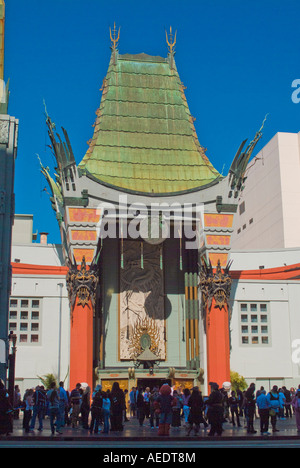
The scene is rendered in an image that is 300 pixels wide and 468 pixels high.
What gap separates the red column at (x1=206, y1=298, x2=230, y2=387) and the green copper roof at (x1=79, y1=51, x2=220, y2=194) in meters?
8.30

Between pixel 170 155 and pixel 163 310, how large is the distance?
33.5ft

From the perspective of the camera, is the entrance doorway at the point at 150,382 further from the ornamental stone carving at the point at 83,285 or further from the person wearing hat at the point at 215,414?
the person wearing hat at the point at 215,414

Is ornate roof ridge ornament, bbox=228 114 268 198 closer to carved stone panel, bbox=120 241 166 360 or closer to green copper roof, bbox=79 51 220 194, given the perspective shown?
green copper roof, bbox=79 51 220 194

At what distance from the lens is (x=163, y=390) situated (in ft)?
67.9

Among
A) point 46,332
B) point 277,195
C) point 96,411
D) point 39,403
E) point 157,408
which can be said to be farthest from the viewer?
point 277,195

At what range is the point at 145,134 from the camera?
4634 cm

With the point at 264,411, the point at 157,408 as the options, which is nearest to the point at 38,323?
the point at 157,408

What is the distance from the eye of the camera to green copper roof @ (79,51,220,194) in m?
44.7

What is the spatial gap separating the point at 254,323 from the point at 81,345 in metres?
11.6

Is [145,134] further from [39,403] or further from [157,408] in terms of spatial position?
[39,403]

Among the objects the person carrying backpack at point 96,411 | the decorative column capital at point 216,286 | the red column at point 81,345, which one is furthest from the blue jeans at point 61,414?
the decorative column capital at point 216,286

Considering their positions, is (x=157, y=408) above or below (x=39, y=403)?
below

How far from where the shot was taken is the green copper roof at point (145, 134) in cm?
4469
